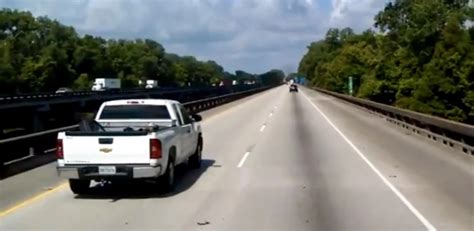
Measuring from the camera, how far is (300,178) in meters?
15.2

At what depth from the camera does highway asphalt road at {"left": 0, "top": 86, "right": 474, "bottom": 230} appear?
10242 millimetres

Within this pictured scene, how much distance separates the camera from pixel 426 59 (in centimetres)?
8131

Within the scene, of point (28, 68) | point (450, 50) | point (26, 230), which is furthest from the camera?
point (28, 68)

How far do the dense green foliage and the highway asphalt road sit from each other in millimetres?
50612

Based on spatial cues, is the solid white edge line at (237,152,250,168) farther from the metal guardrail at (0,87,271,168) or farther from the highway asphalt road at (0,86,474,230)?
the metal guardrail at (0,87,271,168)

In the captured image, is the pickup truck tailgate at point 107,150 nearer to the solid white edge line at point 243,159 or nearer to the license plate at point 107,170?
the license plate at point 107,170

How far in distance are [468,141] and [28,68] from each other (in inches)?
3909

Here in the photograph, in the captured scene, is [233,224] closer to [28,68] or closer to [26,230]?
[26,230]

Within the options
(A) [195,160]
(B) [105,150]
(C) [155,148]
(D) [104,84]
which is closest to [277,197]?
(C) [155,148]

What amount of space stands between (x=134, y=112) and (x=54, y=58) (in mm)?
115229

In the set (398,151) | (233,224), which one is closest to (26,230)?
(233,224)

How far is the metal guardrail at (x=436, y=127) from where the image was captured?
69.1ft

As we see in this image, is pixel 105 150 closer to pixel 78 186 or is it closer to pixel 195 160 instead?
pixel 78 186

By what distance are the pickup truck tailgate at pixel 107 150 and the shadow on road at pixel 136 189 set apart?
66cm
